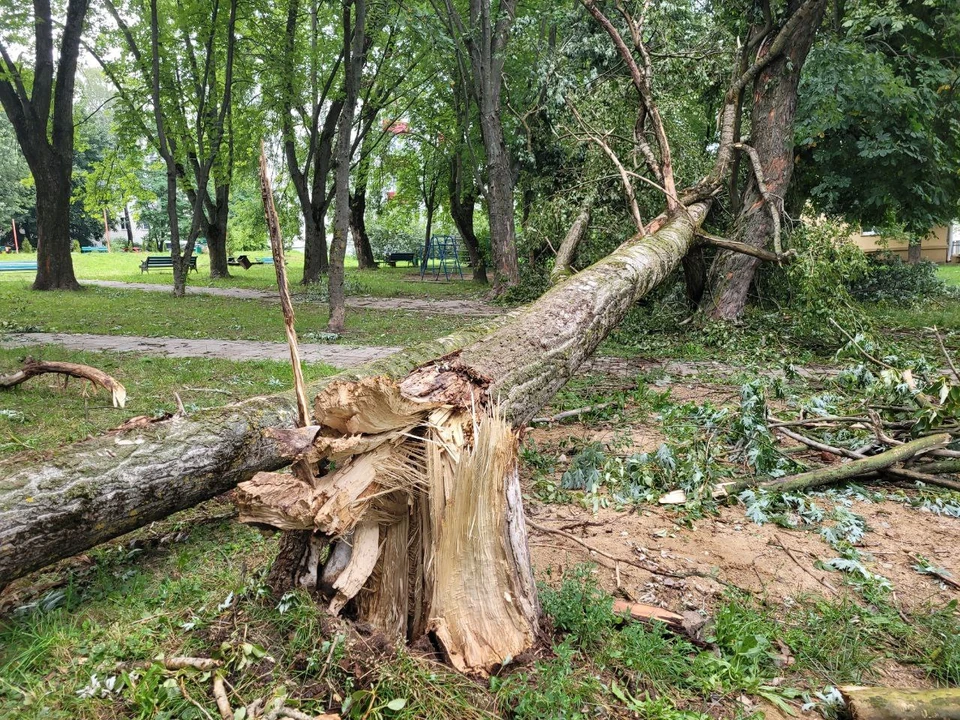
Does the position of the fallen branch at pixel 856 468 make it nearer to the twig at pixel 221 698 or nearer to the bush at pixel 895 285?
the twig at pixel 221 698

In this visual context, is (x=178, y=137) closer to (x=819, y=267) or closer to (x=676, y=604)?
(x=819, y=267)

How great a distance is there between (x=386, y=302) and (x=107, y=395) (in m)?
9.58

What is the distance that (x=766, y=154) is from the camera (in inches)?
342

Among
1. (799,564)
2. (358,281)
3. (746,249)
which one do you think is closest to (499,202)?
(746,249)

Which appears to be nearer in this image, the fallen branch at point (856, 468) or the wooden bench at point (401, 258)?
the fallen branch at point (856, 468)

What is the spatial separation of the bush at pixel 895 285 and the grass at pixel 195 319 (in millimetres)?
8491

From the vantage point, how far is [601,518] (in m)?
3.59

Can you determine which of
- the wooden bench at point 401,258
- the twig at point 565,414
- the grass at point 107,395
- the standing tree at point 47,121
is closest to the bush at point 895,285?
the twig at point 565,414

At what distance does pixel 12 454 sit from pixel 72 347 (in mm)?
4830

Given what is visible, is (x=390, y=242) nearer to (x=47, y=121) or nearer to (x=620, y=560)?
(x=47, y=121)

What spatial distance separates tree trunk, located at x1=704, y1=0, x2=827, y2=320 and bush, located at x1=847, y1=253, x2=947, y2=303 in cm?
569

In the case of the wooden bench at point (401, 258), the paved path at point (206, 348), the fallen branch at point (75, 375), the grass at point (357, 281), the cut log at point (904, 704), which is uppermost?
the wooden bench at point (401, 258)

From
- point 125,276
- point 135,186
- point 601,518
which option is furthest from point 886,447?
point 125,276

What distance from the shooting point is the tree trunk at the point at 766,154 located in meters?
8.48
